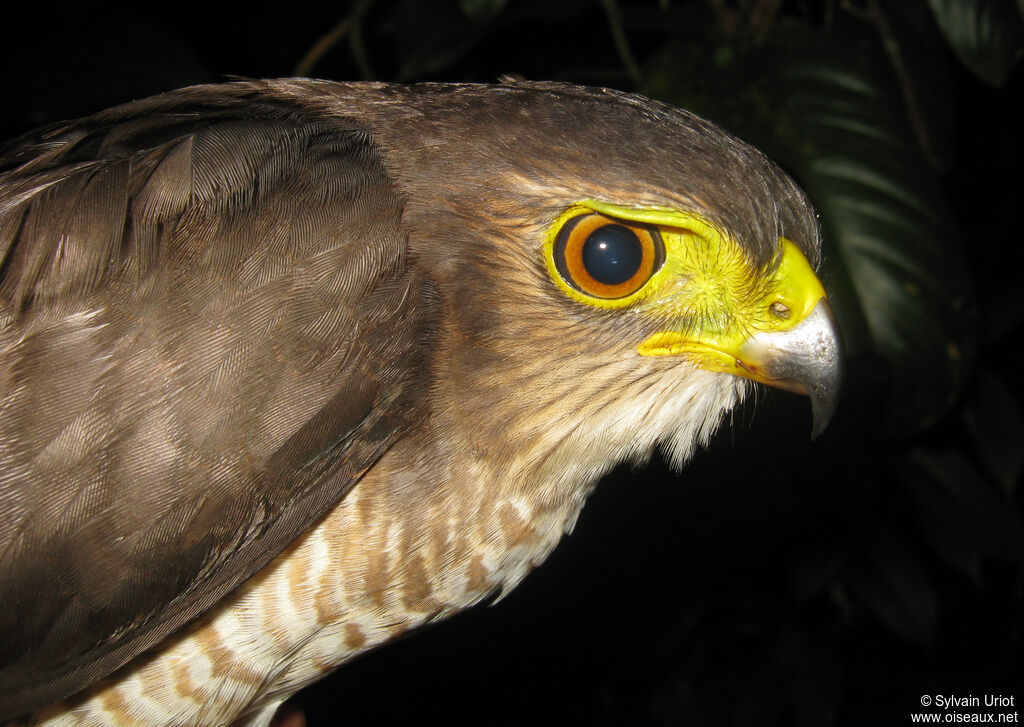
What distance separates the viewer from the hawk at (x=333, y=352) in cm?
131

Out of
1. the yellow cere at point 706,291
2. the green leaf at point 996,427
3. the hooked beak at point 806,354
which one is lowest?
the green leaf at point 996,427

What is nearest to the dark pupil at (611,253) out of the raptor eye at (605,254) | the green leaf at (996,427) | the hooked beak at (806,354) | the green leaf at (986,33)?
Answer: the raptor eye at (605,254)

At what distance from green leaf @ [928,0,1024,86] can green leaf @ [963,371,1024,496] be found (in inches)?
55.7

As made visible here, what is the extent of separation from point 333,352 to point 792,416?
7.49 feet

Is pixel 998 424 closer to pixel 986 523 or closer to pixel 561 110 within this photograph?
pixel 986 523

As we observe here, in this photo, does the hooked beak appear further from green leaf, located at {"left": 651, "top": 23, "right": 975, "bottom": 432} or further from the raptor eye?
green leaf, located at {"left": 651, "top": 23, "right": 975, "bottom": 432}

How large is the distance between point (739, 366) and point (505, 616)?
8.06ft

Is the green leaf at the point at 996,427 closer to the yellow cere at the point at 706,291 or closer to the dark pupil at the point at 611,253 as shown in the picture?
the yellow cere at the point at 706,291

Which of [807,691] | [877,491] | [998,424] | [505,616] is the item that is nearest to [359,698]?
[505,616]

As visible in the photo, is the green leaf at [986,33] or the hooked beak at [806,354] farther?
the green leaf at [986,33]

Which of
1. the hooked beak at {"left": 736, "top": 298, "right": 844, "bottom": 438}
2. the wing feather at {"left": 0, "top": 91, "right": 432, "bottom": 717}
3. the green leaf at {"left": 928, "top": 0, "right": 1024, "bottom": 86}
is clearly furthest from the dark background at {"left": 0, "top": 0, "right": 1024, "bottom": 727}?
the wing feather at {"left": 0, "top": 91, "right": 432, "bottom": 717}

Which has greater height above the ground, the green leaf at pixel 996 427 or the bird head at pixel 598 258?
the bird head at pixel 598 258

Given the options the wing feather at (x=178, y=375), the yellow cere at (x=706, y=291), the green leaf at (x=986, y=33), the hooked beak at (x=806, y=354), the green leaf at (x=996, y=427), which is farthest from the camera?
the green leaf at (x=996, y=427)

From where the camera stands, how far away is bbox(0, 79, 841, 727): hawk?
131 cm
